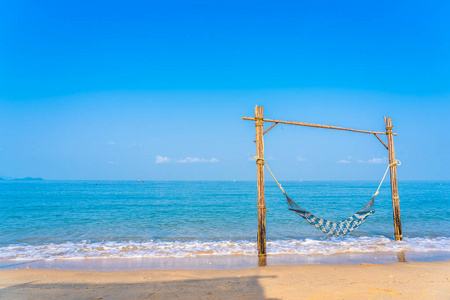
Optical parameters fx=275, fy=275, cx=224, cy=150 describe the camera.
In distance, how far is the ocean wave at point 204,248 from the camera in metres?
7.43

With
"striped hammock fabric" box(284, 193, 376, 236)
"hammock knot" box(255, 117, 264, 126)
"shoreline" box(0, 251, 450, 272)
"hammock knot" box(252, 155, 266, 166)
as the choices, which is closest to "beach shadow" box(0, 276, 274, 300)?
"shoreline" box(0, 251, 450, 272)

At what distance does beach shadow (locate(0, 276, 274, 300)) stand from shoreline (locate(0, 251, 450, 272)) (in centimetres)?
118

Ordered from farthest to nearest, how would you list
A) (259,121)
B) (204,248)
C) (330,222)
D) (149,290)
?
(204,248), (330,222), (259,121), (149,290)

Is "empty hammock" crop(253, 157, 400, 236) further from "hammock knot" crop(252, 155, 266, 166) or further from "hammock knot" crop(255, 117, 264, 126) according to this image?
"hammock knot" crop(255, 117, 264, 126)

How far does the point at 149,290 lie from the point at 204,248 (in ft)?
12.5

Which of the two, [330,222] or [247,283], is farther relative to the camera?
[330,222]

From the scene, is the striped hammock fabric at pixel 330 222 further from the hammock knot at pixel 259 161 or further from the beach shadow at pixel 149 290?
the beach shadow at pixel 149 290

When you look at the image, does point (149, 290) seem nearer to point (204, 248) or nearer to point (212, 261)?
point (212, 261)

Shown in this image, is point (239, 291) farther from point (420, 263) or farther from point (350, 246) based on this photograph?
point (350, 246)

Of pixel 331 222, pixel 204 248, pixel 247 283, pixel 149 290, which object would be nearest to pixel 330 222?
pixel 331 222

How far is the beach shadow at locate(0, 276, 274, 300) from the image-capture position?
13.8 feet

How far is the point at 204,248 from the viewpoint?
8172mm

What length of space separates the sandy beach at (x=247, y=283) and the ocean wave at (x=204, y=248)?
5.59 feet

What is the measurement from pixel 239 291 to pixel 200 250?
12.3ft
